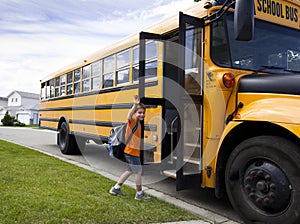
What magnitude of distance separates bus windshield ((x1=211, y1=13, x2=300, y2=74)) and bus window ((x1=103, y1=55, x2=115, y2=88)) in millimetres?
2815

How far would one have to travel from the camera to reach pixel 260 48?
3814 millimetres

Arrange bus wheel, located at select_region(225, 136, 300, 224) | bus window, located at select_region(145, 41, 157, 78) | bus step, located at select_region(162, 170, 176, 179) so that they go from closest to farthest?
bus wheel, located at select_region(225, 136, 300, 224) < bus step, located at select_region(162, 170, 176, 179) < bus window, located at select_region(145, 41, 157, 78)

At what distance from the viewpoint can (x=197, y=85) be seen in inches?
158

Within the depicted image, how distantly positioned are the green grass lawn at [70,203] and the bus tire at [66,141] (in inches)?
114

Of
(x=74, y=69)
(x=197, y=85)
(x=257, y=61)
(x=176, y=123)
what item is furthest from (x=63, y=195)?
(x=74, y=69)

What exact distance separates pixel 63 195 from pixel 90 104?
10.5 ft

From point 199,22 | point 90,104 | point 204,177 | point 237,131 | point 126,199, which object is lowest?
point 126,199

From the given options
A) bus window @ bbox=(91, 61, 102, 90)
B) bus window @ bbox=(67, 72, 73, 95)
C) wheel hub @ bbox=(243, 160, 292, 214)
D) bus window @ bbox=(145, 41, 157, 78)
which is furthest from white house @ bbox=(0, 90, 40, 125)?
wheel hub @ bbox=(243, 160, 292, 214)

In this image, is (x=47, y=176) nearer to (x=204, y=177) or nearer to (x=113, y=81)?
(x=113, y=81)

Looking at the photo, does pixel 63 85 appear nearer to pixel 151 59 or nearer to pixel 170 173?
pixel 151 59

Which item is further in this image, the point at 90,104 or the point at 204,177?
the point at 90,104

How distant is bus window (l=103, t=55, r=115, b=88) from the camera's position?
614cm

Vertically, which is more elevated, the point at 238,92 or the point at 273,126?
the point at 238,92

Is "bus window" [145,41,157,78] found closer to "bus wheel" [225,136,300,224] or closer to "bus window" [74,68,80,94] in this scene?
"bus wheel" [225,136,300,224]
